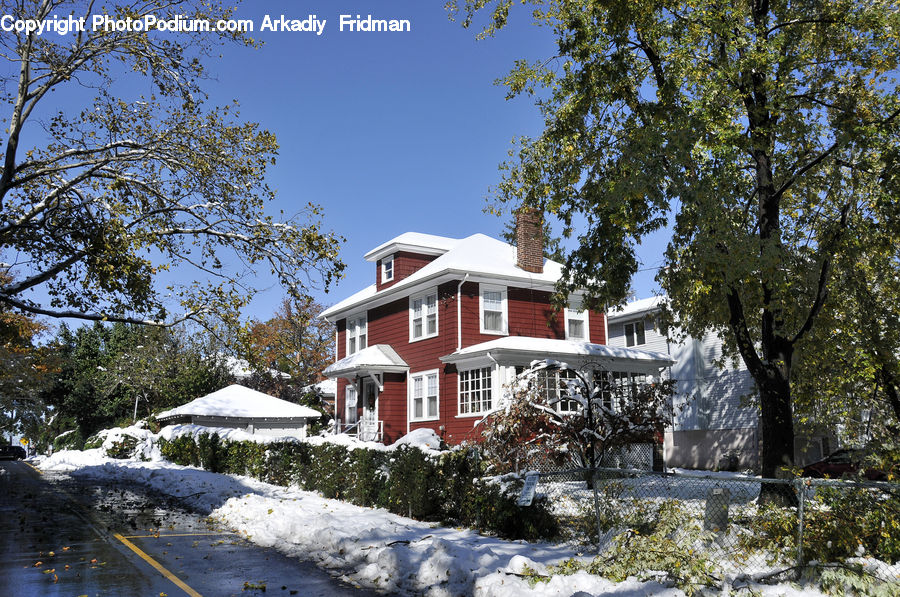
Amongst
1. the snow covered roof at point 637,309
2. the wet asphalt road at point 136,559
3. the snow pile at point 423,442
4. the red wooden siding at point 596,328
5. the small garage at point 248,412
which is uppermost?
the snow covered roof at point 637,309

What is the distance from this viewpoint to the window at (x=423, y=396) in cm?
2703

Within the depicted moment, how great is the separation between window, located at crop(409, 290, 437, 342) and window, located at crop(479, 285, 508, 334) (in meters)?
2.03

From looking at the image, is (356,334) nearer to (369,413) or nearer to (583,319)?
(369,413)

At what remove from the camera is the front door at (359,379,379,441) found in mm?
28656

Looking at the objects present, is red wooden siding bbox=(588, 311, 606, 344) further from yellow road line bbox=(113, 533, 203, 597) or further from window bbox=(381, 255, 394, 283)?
yellow road line bbox=(113, 533, 203, 597)

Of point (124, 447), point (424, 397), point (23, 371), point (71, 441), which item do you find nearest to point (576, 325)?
point (424, 397)

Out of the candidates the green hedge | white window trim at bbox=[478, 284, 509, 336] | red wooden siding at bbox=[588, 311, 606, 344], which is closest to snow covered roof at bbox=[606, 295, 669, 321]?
red wooden siding at bbox=[588, 311, 606, 344]

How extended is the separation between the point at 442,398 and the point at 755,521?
1848 centimetres

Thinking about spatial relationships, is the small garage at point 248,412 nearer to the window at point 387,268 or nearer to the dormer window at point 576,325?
the window at point 387,268

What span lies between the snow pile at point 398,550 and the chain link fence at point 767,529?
0.59 meters

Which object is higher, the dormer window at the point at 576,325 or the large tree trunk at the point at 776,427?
the dormer window at the point at 576,325

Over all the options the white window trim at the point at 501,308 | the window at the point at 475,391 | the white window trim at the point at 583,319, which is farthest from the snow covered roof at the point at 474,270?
the window at the point at 475,391

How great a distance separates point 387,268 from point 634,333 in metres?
13.5

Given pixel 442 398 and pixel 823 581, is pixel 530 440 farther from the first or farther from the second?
pixel 442 398
